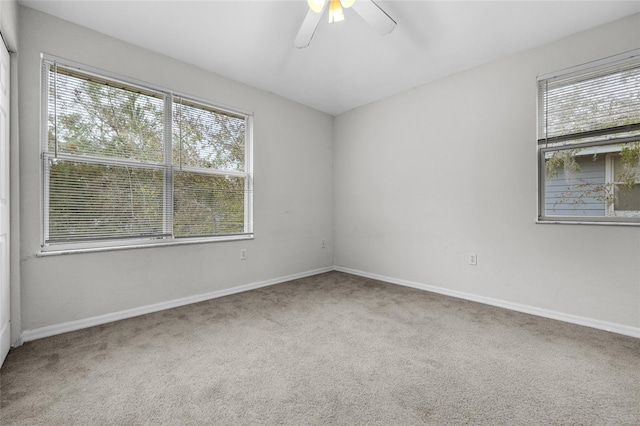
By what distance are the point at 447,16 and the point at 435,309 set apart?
2568 mm

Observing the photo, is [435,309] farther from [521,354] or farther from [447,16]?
[447,16]

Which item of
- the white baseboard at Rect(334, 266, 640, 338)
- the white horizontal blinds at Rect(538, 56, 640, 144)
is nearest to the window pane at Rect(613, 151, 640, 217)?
the white horizontal blinds at Rect(538, 56, 640, 144)

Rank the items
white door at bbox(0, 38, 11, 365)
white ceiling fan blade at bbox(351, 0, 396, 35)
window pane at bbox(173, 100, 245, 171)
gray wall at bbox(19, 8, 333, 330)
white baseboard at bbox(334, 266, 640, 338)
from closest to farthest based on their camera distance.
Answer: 1. white door at bbox(0, 38, 11, 365)
2. white ceiling fan blade at bbox(351, 0, 396, 35)
3. gray wall at bbox(19, 8, 333, 330)
4. white baseboard at bbox(334, 266, 640, 338)
5. window pane at bbox(173, 100, 245, 171)

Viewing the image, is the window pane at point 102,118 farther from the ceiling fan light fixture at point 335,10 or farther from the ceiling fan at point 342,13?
the ceiling fan light fixture at point 335,10

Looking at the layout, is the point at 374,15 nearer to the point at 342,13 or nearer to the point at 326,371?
the point at 342,13

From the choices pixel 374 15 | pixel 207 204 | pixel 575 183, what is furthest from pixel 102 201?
pixel 575 183

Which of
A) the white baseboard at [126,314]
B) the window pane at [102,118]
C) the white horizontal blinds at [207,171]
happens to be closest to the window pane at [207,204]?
the white horizontal blinds at [207,171]

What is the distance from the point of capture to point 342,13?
6.72ft

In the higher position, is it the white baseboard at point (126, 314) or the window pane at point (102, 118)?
the window pane at point (102, 118)

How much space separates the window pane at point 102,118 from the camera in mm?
2326

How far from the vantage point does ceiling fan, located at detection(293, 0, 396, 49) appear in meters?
1.93

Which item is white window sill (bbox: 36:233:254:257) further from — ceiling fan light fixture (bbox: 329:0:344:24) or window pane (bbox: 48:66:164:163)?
ceiling fan light fixture (bbox: 329:0:344:24)

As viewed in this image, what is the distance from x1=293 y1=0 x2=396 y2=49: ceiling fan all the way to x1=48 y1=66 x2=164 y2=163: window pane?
5.49 ft

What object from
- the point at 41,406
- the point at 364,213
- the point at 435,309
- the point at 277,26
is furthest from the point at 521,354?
the point at 277,26
